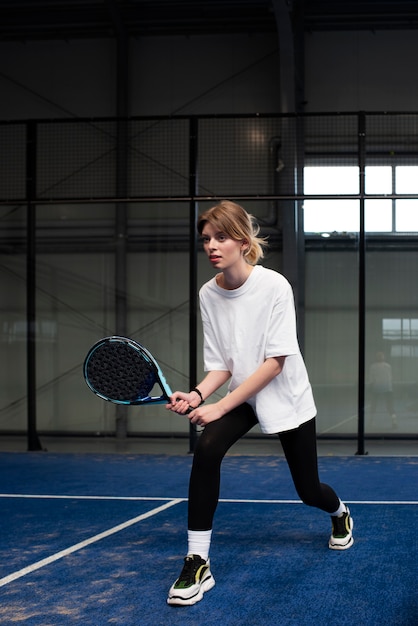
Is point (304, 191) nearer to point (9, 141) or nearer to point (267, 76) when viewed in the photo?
point (267, 76)

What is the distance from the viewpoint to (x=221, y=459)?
150 inches

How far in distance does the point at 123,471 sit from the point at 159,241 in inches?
142

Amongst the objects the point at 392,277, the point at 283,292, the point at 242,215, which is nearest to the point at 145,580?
the point at 283,292

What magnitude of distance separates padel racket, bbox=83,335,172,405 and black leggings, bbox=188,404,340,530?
39 centimetres

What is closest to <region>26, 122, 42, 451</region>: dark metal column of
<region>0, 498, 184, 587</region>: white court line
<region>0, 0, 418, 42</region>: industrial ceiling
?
<region>0, 0, 418, 42</region>: industrial ceiling

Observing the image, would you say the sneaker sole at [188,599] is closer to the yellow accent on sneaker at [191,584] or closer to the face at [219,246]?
the yellow accent on sneaker at [191,584]

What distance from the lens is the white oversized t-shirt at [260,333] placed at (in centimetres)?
396

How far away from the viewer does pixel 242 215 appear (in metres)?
3.88

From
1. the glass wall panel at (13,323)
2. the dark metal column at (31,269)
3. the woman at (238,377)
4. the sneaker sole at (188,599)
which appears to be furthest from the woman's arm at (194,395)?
the glass wall panel at (13,323)

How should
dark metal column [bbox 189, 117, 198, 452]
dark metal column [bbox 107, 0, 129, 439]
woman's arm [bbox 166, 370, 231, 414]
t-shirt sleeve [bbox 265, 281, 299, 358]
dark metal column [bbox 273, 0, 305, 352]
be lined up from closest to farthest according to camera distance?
woman's arm [bbox 166, 370, 231, 414]
t-shirt sleeve [bbox 265, 281, 299, 358]
dark metal column [bbox 189, 117, 198, 452]
dark metal column [bbox 273, 0, 305, 352]
dark metal column [bbox 107, 0, 129, 439]

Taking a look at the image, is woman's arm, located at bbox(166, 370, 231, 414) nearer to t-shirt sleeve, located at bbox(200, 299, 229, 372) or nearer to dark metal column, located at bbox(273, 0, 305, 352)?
→ t-shirt sleeve, located at bbox(200, 299, 229, 372)

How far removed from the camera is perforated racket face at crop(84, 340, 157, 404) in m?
3.62

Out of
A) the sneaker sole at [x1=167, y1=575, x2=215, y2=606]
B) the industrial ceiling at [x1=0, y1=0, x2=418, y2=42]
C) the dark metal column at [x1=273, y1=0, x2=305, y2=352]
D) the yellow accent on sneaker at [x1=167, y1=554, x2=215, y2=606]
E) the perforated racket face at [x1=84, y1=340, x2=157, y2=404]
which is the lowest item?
the sneaker sole at [x1=167, y1=575, x2=215, y2=606]

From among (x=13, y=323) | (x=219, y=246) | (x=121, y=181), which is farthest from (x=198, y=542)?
(x=121, y=181)
